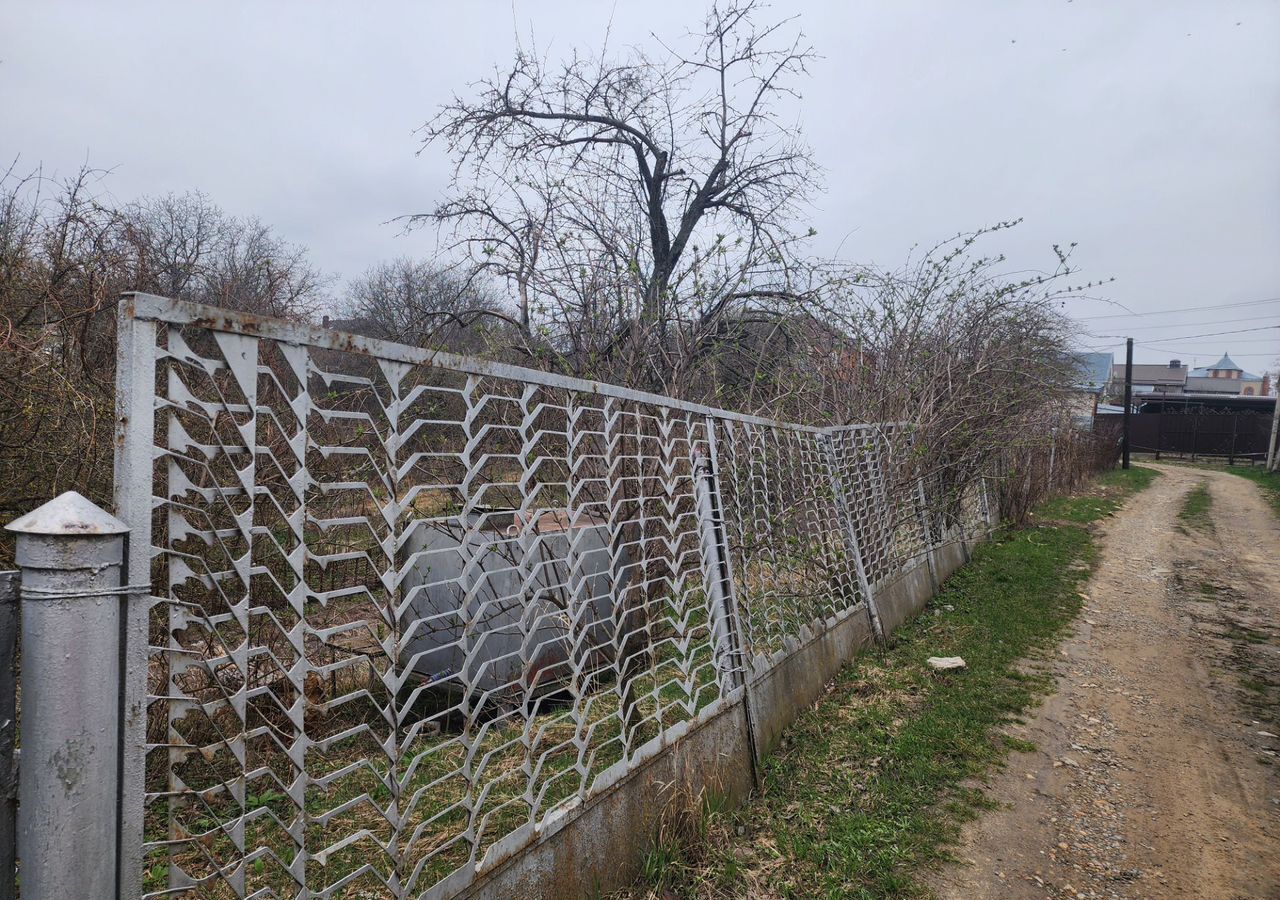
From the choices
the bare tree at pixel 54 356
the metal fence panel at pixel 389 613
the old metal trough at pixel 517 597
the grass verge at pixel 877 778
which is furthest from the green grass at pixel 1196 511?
the bare tree at pixel 54 356

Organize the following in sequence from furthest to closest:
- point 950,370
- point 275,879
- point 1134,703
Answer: point 950,370 → point 1134,703 → point 275,879

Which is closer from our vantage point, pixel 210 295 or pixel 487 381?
pixel 487 381

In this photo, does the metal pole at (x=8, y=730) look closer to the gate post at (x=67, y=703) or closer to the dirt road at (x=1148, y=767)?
the gate post at (x=67, y=703)

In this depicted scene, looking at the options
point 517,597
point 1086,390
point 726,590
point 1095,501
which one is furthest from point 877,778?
point 1086,390

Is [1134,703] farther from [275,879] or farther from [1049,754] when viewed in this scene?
[275,879]

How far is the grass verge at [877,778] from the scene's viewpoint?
2584mm

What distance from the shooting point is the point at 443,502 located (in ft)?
9.73

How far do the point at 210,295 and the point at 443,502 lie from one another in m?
10.4

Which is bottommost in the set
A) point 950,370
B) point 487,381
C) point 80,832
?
point 80,832

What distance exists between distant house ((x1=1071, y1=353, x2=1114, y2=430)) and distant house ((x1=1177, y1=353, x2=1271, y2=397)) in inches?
2220

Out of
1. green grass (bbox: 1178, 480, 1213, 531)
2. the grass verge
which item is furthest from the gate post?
green grass (bbox: 1178, 480, 1213, 531)

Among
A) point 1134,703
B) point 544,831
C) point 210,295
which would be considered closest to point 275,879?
point 544,831

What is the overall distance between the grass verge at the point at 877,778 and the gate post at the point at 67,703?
179 centimetres

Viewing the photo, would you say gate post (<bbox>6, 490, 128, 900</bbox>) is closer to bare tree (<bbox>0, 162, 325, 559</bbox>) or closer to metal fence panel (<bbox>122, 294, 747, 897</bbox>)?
metal fence panel (<bbox>122, 294, 747, 897</bbox>)
